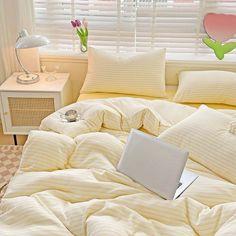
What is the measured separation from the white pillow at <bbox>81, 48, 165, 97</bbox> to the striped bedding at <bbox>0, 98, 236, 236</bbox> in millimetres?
703

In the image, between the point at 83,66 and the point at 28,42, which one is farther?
the point at 83,66

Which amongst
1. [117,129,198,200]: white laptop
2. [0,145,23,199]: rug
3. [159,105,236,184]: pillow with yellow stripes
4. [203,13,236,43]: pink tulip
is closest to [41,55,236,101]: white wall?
[203,13,236,43]: pink tulip

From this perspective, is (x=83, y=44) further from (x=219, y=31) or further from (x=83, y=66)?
(x=219, y=31)

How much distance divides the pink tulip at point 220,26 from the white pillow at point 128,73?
1.30ft

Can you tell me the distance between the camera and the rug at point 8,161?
8.10 feet

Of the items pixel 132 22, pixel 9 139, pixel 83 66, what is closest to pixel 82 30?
pixel 83 66

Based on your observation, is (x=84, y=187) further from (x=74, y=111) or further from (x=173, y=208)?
(x=74, y=111)

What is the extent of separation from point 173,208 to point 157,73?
141 centimetres

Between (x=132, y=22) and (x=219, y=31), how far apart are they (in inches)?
25.4

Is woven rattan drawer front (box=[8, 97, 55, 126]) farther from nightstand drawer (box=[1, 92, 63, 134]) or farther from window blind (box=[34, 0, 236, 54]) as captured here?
window blind (box=[34, 0, 236, 54])

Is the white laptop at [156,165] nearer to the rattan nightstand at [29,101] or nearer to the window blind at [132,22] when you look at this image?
the rattan nightstand at [29,101]

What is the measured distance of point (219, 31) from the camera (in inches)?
111

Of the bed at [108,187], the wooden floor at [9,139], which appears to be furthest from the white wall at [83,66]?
the bed at [108,187]

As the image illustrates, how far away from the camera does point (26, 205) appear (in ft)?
4.81
